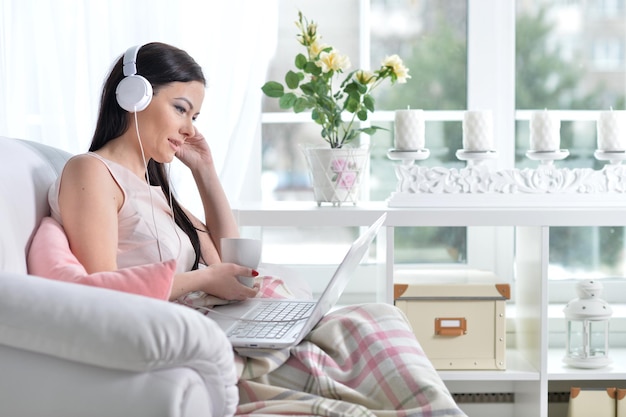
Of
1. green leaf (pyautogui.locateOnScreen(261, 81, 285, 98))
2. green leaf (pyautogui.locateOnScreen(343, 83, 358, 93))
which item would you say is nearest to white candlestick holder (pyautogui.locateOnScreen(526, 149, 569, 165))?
green leaf (pyautogui.locateOnScreen(343, 83, 358, 93))

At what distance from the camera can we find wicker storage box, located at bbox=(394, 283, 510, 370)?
2592 millimetres

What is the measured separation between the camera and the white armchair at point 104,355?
104cm

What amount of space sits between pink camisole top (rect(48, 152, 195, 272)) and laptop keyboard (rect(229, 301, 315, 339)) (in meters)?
0.24

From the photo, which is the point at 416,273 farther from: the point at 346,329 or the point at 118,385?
the point at 118,385

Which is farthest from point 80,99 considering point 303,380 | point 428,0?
point 303,380

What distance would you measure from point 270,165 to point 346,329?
1.68 meters

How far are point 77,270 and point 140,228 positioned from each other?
395 mm

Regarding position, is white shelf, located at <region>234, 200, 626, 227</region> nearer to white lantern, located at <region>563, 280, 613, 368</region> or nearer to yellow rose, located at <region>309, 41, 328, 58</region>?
white lantern, located at <region>563, 280, 613, 368</region>

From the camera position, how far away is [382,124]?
10.1ft

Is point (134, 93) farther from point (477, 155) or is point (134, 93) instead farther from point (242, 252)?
point (477, 155)

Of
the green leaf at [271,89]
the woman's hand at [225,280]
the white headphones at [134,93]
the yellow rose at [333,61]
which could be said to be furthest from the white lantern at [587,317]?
the white headphones at [134,93]

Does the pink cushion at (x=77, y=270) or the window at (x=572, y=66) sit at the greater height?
the window at (x=572, y=66)

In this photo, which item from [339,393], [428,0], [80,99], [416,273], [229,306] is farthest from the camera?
[428,0]

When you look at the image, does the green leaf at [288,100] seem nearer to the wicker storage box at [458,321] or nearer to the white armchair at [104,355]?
the wicker storage box at [458,321]
